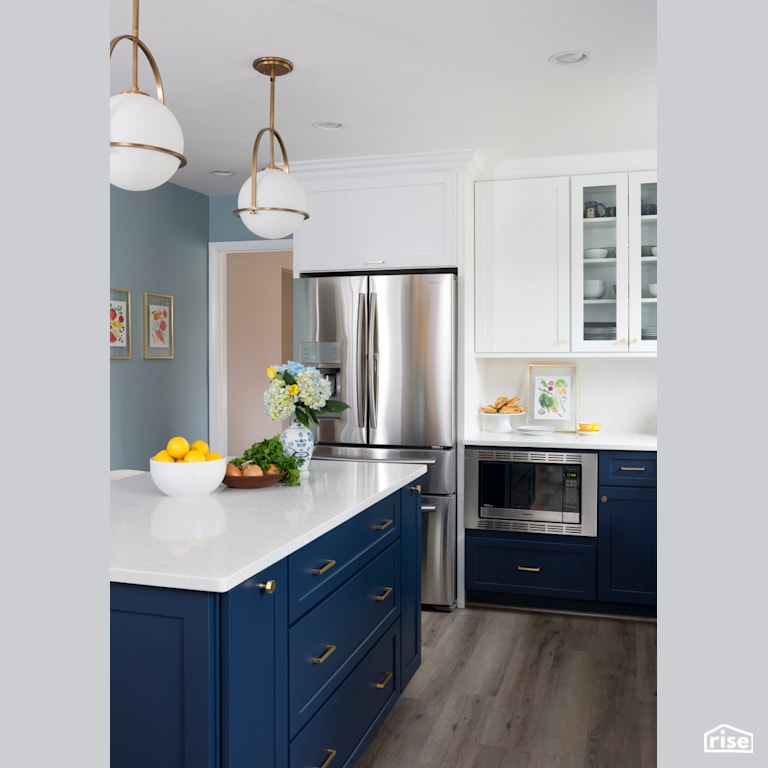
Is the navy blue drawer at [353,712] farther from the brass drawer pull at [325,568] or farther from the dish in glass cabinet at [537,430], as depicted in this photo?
the dish in glass cabinet at [537,430]

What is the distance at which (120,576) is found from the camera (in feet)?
4.89

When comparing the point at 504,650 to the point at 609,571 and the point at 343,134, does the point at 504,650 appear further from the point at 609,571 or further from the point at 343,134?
the point at 343,134

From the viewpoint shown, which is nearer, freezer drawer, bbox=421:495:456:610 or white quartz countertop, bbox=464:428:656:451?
white quartz countertop, bbox=464:428:656:451

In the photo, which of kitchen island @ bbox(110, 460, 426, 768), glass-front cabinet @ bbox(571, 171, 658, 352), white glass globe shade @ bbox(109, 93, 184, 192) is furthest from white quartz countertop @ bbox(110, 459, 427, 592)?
glass-front cabinet @ bbox(571, 171, 658, 352)

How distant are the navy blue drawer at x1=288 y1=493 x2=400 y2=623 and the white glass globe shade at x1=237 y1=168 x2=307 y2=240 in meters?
0.97

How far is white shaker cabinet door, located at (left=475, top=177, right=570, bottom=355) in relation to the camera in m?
4.21

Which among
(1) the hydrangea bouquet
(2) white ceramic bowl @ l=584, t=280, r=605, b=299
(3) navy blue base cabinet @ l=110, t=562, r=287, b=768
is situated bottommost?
(3) navy blue base cabinet @ l=110, t=562, r=287, b=768

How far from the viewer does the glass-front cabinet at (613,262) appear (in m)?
4.08

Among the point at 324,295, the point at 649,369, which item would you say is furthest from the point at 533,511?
the point at 324,295

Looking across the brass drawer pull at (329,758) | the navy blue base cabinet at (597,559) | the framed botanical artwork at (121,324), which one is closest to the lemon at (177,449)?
the brass drawer pull at (329,758)

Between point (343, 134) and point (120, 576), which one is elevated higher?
point (343, 134)
